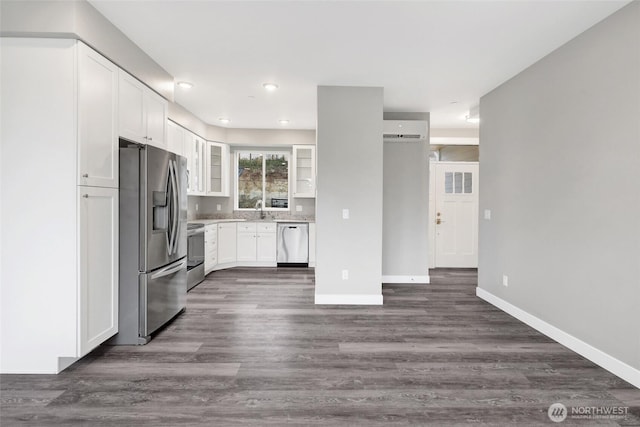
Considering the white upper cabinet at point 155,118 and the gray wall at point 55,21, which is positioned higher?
the gray wall at point 55,21

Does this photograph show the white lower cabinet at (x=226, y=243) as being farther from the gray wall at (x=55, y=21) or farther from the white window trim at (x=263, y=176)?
the gray wall at (x=55, y=21)

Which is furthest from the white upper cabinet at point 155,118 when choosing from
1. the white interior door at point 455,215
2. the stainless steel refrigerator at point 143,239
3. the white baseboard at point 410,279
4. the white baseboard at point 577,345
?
the white interior door at point 455,215

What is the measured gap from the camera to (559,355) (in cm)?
278

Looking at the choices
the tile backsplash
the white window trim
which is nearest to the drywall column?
the tile backsplash

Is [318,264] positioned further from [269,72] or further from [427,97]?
[427,97]

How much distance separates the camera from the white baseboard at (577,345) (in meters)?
2.38

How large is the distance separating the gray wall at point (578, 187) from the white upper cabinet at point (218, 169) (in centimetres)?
483

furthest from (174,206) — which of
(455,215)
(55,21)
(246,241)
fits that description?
(455,215)

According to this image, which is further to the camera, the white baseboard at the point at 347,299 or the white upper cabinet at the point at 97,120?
the white baseboard at the point at 347,299

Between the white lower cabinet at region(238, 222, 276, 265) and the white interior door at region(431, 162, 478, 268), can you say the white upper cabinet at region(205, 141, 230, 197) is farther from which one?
the white interior door at region(431, 162, 478, 268)

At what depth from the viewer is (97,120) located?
2551 mm

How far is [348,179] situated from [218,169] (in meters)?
3.50

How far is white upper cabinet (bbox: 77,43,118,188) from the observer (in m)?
2.38

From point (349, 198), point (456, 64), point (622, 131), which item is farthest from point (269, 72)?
point (622, 131)
